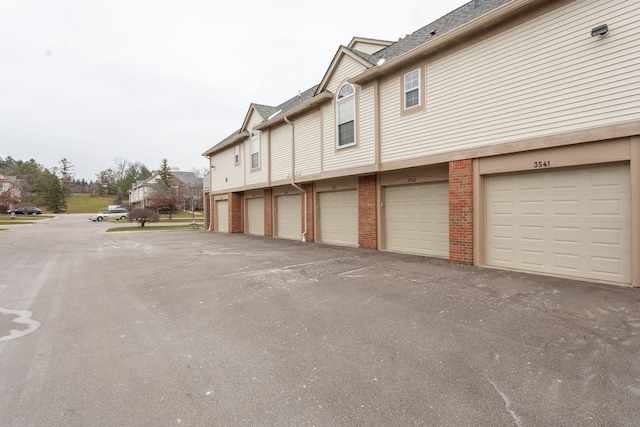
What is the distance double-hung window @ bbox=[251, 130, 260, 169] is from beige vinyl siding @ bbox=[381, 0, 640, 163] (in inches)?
398

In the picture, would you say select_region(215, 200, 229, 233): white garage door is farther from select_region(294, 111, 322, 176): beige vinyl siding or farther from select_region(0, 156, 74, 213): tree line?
select_region(0, 156, 74, 213): tree line

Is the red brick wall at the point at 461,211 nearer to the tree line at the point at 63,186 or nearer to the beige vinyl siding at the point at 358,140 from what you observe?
the beige vinyl siding at the point at 358,140

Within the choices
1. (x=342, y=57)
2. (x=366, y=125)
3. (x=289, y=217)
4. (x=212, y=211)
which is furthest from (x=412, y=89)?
(x=212, y=211)

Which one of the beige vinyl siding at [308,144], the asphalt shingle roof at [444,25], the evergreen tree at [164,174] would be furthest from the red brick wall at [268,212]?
the evergreen tree at [164,174]

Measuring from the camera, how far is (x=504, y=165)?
734cm

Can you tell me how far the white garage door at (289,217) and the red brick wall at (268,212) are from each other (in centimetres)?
37

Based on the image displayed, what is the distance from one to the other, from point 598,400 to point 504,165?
5.80m

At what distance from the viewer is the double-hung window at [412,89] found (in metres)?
9.29

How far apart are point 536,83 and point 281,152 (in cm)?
1093

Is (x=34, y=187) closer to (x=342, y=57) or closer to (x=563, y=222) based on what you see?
(x=342, y=57)

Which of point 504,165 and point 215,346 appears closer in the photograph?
point 215,346

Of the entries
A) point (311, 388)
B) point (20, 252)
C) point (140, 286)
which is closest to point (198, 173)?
point (20, 252)

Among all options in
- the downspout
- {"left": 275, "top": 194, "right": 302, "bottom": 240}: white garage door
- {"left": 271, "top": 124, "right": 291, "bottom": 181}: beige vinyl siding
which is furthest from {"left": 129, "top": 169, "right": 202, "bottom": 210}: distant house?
the downspout

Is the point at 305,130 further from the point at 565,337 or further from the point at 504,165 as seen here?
the point at 565,337
